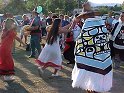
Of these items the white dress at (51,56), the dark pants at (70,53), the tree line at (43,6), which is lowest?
the tree line at (43,6)

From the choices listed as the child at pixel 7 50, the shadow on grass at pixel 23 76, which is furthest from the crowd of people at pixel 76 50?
the shadow on grass at pixel 23 76

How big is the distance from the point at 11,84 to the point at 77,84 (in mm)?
3049

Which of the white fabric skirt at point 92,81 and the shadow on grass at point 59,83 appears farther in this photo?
the shadow on grass at point 59,83

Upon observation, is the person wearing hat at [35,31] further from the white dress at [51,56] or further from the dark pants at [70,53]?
the white dress at [51,56]

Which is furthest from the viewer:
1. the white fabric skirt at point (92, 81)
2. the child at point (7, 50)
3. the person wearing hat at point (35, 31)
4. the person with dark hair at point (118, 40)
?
the person wearing hat at point (35, 31)

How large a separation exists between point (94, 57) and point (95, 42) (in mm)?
253

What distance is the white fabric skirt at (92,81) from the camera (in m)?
5.71

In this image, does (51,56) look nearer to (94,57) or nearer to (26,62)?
(26,62)

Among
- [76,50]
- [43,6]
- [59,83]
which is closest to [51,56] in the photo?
[59,83]

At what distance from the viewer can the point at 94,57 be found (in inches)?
227

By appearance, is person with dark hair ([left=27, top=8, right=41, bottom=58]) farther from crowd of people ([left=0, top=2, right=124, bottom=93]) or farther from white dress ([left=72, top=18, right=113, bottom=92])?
white dress ([left=72, top=18, right=113, bottom=92])

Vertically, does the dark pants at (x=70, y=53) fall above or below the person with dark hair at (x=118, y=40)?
below

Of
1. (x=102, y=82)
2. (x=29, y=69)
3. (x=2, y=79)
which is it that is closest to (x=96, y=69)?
(x=102, y=82)

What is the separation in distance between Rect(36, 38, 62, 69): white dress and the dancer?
3385 millimetres
